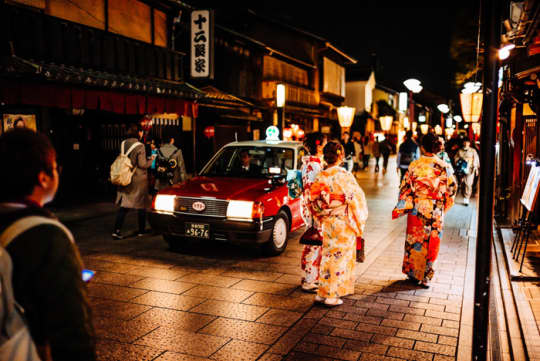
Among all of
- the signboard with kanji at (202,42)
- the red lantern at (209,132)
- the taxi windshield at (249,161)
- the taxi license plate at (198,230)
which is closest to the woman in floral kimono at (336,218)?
the taxi license plate at (198,230)

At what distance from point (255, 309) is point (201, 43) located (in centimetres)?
1327

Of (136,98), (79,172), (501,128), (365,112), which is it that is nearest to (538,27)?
(501,128)

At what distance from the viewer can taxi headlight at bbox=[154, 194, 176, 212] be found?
812 cm

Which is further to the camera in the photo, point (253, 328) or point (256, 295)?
point (256, 295)

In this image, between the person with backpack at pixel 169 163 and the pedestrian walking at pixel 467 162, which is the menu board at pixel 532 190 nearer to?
the person with backpack at pixel 169 163

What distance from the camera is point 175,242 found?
28.1 feet

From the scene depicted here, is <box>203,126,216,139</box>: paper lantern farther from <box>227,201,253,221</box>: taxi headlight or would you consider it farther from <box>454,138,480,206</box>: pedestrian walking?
<box>227,201,253,221</box>: taxi headlight

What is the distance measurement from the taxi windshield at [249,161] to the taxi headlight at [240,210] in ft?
4.42

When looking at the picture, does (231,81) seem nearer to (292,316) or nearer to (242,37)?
(242,37)

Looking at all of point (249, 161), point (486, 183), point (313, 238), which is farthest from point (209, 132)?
point (486, 183)

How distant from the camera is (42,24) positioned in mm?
12156

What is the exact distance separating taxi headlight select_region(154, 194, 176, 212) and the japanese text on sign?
9895mm

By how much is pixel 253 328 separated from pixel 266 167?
181 inches

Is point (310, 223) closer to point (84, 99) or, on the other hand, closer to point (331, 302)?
point (331, 302)
